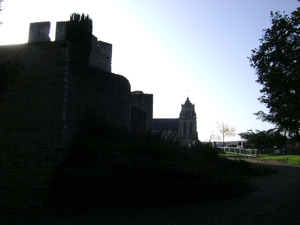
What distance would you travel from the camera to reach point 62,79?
1063 centimetres

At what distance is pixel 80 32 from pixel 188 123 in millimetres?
63596

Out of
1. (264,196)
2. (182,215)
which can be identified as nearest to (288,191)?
(264,196)

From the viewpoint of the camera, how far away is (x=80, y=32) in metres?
17.1

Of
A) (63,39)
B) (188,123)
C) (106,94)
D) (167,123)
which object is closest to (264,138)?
(106,94)

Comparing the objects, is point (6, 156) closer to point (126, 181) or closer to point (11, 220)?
point (11, 220)

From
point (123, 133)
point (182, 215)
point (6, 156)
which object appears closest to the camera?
point (182, 215)

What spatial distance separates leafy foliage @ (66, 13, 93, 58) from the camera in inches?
664

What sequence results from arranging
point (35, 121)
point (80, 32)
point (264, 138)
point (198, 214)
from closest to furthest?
point (198, 214) < point (35, 121) < point (80, 32) < point (264, 138)

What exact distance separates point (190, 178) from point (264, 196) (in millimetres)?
2695

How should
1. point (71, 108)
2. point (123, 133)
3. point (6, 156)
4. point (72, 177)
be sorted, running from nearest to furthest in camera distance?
point (72, 177), point (6, 156), point (71, 108), point (123, 133)

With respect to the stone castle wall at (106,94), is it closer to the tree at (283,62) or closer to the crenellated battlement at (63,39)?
the crenellated battlement at (63,39)

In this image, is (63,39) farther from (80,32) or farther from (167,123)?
(167,123)

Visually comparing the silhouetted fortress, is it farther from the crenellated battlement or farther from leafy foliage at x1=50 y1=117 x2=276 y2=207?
the crenellated battlement

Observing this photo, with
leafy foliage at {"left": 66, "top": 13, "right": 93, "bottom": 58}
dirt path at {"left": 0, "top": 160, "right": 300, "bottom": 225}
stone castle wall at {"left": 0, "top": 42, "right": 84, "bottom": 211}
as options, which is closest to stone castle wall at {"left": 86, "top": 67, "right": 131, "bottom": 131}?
leafy foliage at {"left": 66, "top": 13, "right": 93, "bottom": 58}
